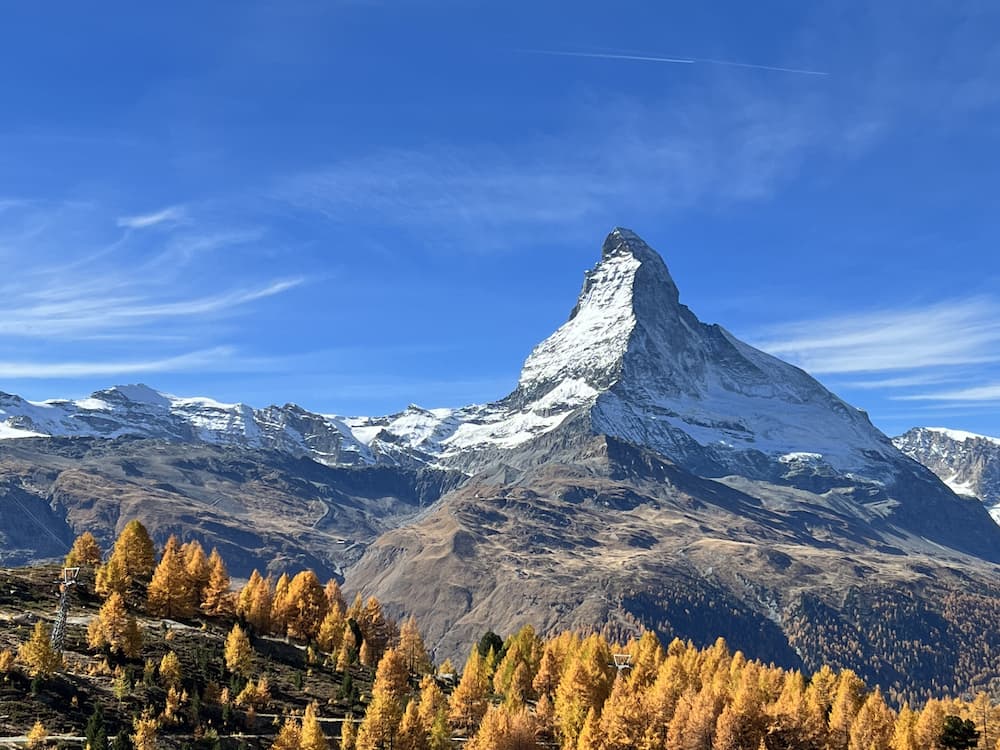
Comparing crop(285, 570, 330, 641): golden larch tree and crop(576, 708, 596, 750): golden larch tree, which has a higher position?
crop(285, 570, 330, 641): golden larch tree

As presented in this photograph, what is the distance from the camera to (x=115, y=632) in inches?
5669

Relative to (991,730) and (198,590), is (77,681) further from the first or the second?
(991,730)

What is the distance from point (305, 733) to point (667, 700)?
173 feet

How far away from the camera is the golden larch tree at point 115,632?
14238 cm

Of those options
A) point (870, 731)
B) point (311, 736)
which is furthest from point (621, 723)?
point (311, 736)

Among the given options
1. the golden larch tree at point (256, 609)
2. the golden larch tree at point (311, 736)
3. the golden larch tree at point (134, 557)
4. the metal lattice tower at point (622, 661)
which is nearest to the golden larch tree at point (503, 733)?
the golden larch tree at point (311, 736)

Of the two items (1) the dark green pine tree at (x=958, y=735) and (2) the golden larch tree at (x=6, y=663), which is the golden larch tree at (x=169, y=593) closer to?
(2) the golden larch tree at (x=6, y=663)

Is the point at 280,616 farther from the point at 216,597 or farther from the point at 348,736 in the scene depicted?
the point at 348,736

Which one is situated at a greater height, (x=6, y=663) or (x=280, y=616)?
(x=280, y=616)

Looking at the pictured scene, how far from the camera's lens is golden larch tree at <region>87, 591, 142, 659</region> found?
14238 centimetres

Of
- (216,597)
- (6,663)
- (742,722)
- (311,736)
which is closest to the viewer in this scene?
(311,736)

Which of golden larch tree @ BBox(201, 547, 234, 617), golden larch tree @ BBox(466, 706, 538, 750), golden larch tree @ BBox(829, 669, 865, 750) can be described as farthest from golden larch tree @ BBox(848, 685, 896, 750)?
golden larch tree @ BBox(201, 547, 234, 617)

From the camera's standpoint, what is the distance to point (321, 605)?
197500 millimetres

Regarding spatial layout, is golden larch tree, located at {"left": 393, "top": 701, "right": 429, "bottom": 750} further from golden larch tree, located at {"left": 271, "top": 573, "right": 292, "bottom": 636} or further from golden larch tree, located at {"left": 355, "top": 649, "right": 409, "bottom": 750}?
golden larch tree, located at {"left": 271, "top": 573, "right": 292, "bottom": 636}
